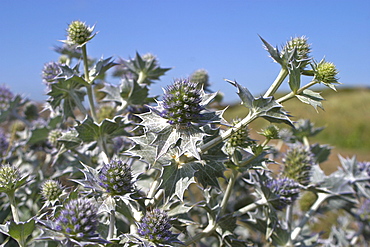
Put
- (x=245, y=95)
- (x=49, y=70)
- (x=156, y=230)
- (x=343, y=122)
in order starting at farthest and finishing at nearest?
(x=343, y=122) < (x=49, y=70) < (x=245, y=95) < (x=156, y=230)

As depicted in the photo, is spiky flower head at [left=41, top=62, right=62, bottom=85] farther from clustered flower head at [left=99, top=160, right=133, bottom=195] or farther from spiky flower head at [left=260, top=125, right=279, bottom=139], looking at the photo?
spiky flower head at [left=260, top=125, right=279, bottom=139]

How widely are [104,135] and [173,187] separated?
72 cm

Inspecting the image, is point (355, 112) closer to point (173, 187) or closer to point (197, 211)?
point (197, 211)

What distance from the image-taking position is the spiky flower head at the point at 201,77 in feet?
9.23

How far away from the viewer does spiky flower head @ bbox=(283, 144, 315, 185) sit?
2.23 m

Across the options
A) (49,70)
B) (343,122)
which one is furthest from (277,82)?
(343,122)

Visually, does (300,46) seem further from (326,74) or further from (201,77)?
(201,77)

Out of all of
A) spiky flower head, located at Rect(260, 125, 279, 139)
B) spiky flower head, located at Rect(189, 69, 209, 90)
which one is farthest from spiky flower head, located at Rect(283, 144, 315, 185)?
spiky flower head, located at Rect(189, 69, 209, 90)

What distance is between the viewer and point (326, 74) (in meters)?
1.45

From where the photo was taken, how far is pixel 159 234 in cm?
133

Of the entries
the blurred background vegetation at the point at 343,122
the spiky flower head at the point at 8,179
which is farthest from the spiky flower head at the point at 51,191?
the blurred background vegetation at the point at 343,122

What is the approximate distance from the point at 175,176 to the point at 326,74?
85cm

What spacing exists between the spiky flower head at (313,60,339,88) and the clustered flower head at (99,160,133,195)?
38.9 inches

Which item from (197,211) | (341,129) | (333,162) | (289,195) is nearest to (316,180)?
(289,195)
